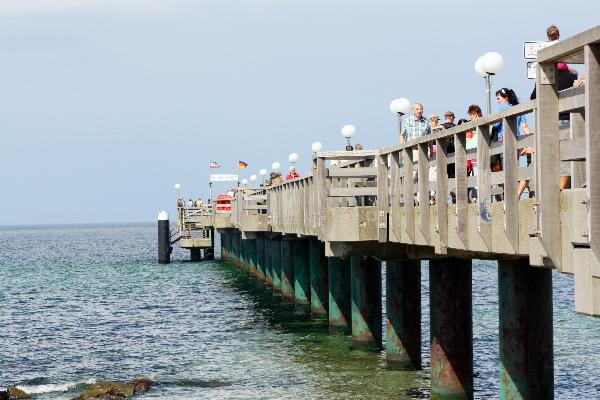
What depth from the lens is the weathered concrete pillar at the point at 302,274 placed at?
108 feet

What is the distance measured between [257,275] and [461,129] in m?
37.8

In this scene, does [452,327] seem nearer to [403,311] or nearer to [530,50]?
[403,311]

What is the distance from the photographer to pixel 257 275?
Answer: 49.1m

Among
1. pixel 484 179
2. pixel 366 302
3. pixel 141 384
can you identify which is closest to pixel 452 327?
pixel 484 179

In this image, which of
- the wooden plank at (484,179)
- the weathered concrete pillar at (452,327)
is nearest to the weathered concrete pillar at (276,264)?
the weathered concrete pillar at (452,327)

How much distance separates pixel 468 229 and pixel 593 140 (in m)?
4.57

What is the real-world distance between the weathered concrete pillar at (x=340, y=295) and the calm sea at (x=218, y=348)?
0.52m

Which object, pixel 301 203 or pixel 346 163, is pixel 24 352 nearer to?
pixel 301 203

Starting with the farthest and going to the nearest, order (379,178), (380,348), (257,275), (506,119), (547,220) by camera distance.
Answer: (257,275), (380,348), (379,178), (506,119), (547,220)

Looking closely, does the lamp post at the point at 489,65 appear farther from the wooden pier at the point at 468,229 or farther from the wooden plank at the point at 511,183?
the wooden plank at the point at 511,183

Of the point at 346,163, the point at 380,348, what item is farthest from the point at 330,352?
the point at 346,163

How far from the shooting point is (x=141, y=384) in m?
19.9

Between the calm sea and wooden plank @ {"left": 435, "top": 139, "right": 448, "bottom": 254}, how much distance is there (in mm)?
5637

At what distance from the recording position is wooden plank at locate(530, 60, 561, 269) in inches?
323
